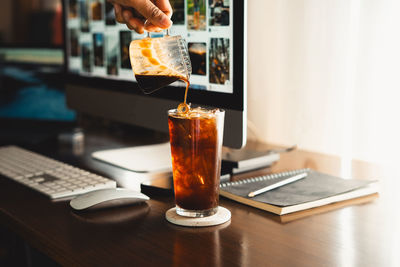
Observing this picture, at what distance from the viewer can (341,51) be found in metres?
1.31

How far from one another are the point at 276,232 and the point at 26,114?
4.38 feet

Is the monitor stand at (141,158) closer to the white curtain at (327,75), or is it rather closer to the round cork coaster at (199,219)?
the round cork coaster at (199,219)

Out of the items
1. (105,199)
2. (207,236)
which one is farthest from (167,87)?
(207,236)

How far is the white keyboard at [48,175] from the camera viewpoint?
35.4 inches

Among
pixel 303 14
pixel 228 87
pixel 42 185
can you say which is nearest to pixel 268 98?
pixel 303 14

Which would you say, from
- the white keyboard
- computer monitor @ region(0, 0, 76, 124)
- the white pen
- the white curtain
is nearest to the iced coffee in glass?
the white pen

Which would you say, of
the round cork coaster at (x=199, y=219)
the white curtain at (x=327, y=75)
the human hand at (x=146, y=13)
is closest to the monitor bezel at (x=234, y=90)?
the human hand at (x=146, y=13)

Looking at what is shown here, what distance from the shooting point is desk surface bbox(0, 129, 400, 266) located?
Answer: 23.9 inches

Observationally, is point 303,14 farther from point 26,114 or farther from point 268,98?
point 26,114

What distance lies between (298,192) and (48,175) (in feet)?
1.71

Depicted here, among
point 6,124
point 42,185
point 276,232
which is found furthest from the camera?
point 6,124

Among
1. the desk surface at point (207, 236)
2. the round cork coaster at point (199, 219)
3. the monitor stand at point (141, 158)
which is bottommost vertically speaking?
the desk surface at point (207, 236)

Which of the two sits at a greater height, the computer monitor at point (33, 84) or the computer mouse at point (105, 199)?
the computer monitor at point (33, 84)

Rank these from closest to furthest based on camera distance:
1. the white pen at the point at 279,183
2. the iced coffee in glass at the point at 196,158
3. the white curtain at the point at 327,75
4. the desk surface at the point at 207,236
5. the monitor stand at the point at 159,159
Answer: the desk surface at the point at 207,236 < the iced coffee in glass at the point at 196,158 < the white pen at the point at 279,183 < the monitor stand at the point at 159,159 < the white curtain at the point at 327,75
